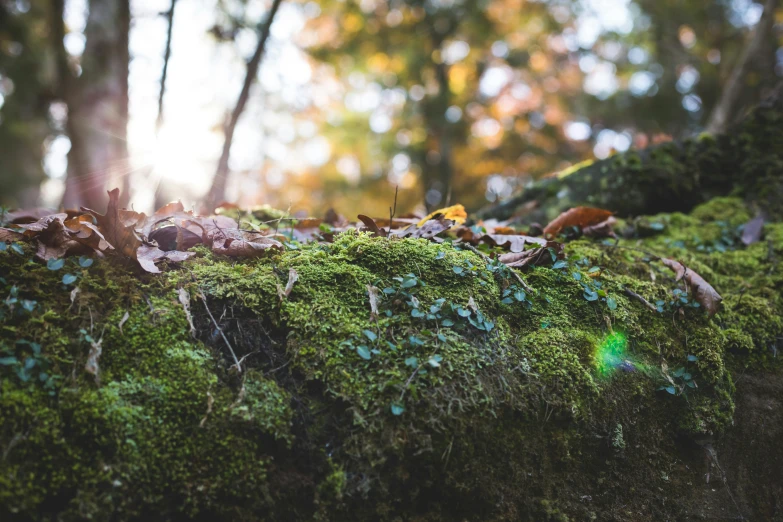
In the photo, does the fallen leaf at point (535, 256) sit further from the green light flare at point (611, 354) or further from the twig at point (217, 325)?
the twig at point (217, 325)

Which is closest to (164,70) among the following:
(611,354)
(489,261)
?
(489,261)

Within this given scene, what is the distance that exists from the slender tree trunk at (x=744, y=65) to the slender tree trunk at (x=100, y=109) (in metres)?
7.50

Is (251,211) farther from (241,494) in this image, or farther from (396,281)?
(241,494)

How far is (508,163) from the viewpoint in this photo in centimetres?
1491

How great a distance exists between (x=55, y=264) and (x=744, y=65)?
26.3 ft

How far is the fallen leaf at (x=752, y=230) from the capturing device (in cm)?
323

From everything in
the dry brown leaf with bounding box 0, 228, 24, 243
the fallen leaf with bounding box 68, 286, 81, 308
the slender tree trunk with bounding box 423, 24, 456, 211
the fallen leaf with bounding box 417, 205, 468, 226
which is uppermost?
the dry brown leaf with bounding box 0, 228, 24, 243

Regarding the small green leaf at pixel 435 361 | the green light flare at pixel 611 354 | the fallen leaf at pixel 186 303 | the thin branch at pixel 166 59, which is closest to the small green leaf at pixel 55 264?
the fallen leaf at pixel 186 303

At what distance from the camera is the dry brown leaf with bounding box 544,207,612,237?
3.01 m

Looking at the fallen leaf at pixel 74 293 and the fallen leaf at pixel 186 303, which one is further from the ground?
the fallen leaf at pixel 74 293

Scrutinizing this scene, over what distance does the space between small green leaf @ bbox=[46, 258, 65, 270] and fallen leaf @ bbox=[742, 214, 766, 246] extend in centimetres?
400

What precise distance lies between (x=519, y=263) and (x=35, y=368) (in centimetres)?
191

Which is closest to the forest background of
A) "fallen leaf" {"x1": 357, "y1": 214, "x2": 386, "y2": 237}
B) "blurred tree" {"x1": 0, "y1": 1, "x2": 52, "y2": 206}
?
"blurred tree" {"x1": 0, "y1": 1, "x2": 52, "y2": 206}

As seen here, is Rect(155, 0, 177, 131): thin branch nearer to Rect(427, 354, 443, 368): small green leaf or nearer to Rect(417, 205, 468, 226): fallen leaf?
Rect(417, 205, 468, 226): fallen leaf
